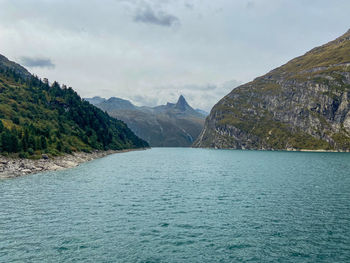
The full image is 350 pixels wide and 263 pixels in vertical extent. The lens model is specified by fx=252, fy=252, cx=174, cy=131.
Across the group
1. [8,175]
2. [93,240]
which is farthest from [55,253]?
[8,175]

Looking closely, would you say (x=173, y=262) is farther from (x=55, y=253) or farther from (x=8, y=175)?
(x=8, y=175)

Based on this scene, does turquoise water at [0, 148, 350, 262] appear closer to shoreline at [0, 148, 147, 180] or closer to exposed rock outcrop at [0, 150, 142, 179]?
shoreline at [0, 148, 147, 180]

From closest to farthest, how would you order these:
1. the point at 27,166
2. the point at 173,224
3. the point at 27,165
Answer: the point at 173,224 → the point at 27,166 → the point at 27,165

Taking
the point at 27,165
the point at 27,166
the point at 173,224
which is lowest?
the point at 173,224

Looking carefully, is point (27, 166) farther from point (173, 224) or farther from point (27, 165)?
point (173, 224)

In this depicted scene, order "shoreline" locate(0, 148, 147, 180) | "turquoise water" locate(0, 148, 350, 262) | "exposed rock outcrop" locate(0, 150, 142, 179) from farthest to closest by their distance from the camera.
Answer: "exposed rock outcrop" locate(0, 150, 142, 179) → "shoreline" locate(0, 148, 147, 180) → "turquoise water" locate(0, 148, 350, 262)

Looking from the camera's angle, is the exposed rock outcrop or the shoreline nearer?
the shoreline

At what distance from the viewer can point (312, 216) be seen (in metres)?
40.7

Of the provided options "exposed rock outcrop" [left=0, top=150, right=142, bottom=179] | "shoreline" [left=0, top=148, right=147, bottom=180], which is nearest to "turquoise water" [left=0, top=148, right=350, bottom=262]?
"shoreline" [left=0, top=148, right=147, bottom=180]

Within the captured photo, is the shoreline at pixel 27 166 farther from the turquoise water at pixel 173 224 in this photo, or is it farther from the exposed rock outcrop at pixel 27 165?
the turquoise water at pixel 173 224

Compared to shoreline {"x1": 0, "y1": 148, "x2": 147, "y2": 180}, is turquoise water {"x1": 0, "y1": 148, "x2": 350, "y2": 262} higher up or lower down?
lower down

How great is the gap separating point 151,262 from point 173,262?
2.22 meters

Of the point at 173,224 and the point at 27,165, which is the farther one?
the point at 27,165

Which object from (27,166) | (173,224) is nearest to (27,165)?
(27,166)
